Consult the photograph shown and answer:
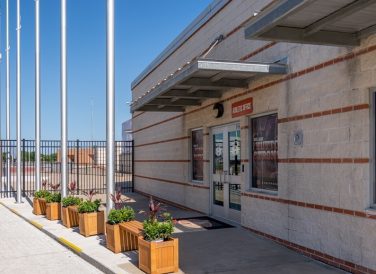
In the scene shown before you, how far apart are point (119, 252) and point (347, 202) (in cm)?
404

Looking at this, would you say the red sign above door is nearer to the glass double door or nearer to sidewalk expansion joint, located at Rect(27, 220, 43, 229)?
the glass double door

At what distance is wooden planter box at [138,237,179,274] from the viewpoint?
6.68 meters

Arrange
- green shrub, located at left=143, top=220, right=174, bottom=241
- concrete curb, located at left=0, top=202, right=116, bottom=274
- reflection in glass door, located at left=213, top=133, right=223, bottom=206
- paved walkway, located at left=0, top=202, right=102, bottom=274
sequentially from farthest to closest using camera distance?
1. reflection in glass door, located at left=213, top=133, right=223, bottom=206
2. paved walkway, located at left=0, top=202, right=102, bottom=274
3. concrete curb, located at left=0, top=202, right=116, bottom=274
4. green shrub, located at left=143, top=220, right=174, bottom=241

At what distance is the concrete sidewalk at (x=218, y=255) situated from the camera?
7.03 metres

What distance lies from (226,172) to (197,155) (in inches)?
98.8

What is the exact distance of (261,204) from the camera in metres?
9.36

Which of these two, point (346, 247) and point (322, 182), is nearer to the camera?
point (346, 247)

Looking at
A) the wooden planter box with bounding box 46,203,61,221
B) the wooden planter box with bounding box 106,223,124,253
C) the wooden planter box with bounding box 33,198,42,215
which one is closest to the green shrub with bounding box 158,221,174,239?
the wooden planter box with bounding box 106,223,124,253

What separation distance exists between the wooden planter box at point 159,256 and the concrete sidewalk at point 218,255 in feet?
0.67

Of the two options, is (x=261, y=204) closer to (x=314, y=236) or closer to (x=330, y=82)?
(x=314, y=236)

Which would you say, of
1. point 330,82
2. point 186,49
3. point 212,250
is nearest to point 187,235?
point 212,250

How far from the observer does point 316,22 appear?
600 centimetres

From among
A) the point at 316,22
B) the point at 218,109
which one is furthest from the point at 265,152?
the point at 316,22

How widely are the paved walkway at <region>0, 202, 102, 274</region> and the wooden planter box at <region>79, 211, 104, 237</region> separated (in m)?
0.66
